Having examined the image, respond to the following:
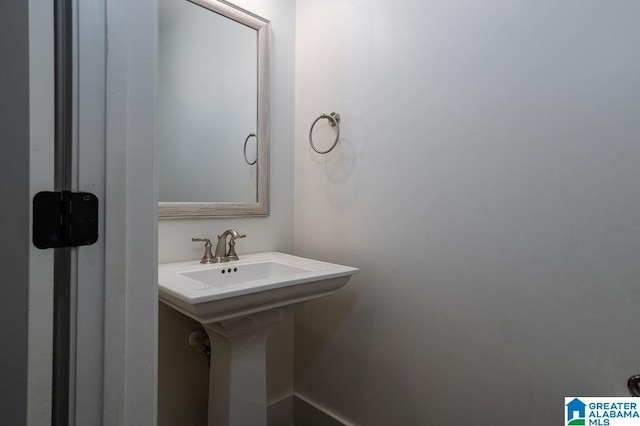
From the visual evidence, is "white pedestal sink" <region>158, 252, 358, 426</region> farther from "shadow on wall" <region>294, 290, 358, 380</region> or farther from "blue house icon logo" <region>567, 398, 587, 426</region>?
Answer: "blue house icon logo" <region>567, 398, 587, 426</region>

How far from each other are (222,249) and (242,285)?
1.56ft

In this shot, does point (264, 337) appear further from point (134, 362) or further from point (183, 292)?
point (134, 362)

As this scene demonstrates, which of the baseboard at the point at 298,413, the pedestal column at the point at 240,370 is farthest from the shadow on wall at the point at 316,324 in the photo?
the pedestal column at the point at 240,370

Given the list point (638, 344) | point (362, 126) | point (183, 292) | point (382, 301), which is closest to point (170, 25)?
point (362, 126)

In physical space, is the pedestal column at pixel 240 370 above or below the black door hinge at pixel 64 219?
below

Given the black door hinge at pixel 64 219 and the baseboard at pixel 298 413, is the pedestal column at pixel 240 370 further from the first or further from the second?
the black door hinge at pixel 64 219

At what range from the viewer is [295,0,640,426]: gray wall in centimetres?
86

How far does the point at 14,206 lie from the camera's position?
0.47 meters

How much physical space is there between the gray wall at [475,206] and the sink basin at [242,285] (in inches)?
10.7

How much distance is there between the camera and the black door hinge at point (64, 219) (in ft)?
1.52

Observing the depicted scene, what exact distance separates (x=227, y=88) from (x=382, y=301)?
1220mm

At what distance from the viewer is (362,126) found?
1.40 meters

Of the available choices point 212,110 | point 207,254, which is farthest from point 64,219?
point 212,110

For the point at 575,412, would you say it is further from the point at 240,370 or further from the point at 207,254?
the point at 207,254
